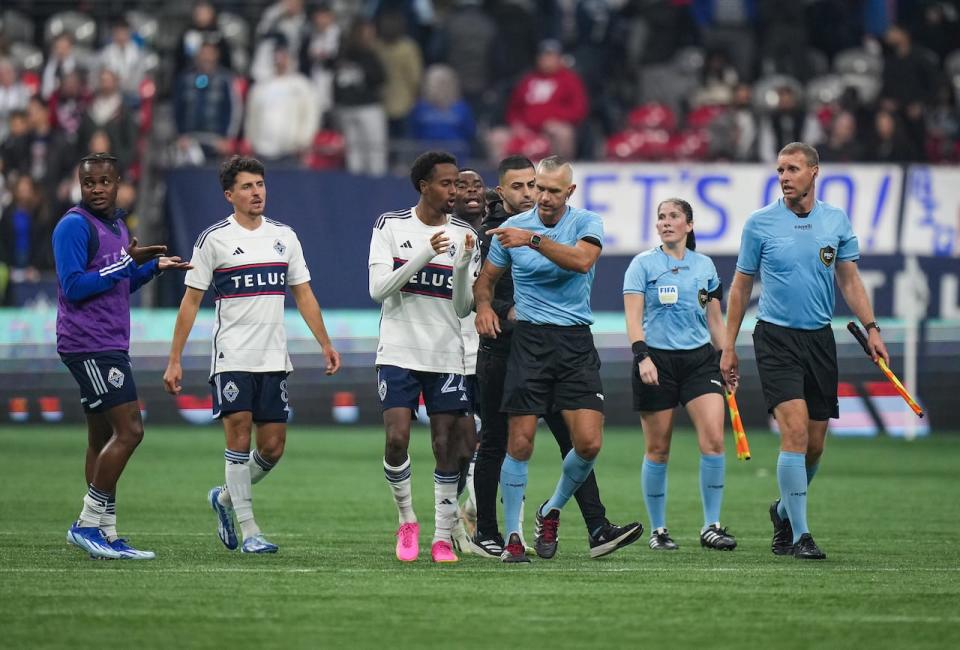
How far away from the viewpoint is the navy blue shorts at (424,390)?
988 cm

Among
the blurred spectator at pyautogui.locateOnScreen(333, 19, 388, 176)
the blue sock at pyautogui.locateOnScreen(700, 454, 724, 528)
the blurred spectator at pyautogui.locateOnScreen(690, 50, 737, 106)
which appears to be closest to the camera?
the blue sock at pyautogui.locateOnScreen(700, 454, 724, 528)

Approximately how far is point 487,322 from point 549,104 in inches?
561

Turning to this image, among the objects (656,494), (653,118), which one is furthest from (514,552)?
(653,118)

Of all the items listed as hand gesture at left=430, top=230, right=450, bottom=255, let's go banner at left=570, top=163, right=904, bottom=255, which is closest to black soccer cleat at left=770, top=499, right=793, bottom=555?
hand gesture at left=430, top=230, right=450, bottom=255

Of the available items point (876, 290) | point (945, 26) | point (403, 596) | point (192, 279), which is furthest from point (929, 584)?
point (945, 26)

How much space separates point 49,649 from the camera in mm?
7074

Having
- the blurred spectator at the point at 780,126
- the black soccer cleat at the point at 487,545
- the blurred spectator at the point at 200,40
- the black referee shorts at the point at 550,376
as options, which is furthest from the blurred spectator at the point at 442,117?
the black referee shorts at the point at 550,376

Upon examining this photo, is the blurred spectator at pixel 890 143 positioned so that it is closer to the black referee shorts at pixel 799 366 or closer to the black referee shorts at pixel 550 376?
the black referee shorts at pixel 799 366

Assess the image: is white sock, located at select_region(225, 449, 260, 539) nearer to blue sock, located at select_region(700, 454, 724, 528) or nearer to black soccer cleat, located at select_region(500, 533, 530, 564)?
black soccer cleat, located at select_region(500, 533, 530, 564)

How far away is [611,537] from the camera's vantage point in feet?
33.2

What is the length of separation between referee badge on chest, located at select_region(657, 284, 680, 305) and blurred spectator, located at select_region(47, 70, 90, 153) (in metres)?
13.7

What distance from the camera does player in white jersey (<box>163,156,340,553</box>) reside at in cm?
1015

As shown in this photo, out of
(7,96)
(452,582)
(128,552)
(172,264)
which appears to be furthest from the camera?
(7,96)

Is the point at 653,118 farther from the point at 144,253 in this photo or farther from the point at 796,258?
the point at 144,253
